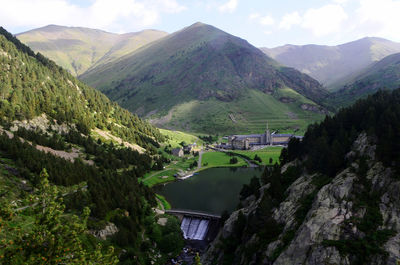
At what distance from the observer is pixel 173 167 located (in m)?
135

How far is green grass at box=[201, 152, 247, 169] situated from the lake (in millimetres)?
5829

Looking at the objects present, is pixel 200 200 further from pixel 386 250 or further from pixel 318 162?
pixel 386 250

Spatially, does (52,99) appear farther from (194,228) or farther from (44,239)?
(44,239)

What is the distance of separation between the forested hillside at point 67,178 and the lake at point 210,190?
13.6 m

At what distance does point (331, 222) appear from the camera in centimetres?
3472

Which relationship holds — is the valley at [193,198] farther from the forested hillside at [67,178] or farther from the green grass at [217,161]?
the green grass at [217,161]

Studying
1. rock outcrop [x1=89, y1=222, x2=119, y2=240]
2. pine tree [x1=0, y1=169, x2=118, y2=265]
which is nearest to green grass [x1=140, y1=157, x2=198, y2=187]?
rock outcrop [x1=89, y1=222, x2=119, y2=240]

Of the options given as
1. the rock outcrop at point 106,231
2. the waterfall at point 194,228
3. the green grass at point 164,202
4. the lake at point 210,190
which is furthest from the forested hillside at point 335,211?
the green grass at point 164,202

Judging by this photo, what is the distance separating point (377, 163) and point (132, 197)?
59.1 metres

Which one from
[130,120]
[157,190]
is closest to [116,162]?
[157,190]

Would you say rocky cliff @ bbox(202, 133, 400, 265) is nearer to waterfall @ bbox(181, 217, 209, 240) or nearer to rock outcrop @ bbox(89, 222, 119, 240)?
waterfall @ bbox(181, 217, 209, 240)

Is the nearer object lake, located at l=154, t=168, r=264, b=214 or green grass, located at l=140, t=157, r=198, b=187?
lake, located at l=154, t=168, r=264, b=214

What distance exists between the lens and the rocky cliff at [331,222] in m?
31.3

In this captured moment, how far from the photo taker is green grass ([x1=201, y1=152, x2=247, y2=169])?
143125 mm
